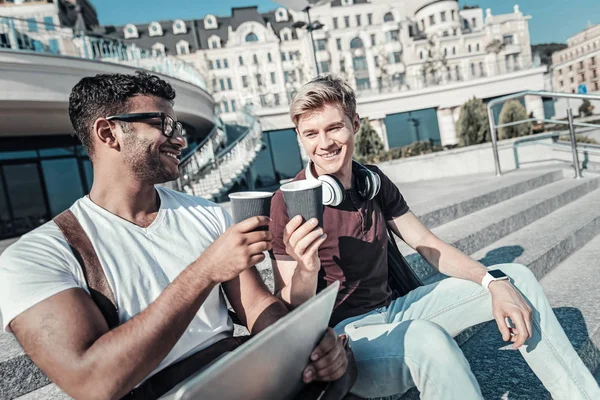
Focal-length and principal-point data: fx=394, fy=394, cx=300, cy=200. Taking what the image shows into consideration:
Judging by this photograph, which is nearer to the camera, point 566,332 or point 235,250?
point 235,250

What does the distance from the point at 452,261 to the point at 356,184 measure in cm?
62

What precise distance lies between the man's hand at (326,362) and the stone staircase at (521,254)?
96cm

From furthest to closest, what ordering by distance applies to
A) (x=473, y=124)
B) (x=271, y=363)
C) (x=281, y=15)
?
(x=281, y=15), (x=473, y=124), (x=271, y=363)

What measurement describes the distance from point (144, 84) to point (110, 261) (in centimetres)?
68

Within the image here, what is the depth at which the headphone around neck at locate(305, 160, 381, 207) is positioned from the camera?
1680mm

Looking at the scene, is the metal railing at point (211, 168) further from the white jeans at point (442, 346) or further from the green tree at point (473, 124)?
the white jeans at point (442, 346)

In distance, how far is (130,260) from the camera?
133 centimetres

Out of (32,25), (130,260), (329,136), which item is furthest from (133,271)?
(32,25)

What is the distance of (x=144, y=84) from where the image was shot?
150 cm

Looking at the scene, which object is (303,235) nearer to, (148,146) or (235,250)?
(235,250)

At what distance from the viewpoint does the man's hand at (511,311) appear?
1.58m

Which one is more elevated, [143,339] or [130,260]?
[130,260]

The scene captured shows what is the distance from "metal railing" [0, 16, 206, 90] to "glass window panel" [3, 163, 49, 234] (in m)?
4.36

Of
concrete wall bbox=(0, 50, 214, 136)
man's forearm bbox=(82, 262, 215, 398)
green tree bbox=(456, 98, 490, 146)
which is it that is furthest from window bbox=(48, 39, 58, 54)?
green tree bbox=(456, 98, 490, 146)
